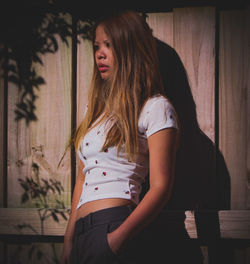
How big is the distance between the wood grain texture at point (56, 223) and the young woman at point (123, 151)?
0.31 meters

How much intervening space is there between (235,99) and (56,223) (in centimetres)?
151

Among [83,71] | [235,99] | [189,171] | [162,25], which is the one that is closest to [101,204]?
[189,171]

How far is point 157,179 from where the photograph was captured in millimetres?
1440

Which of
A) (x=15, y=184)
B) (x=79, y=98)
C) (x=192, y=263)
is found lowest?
(x=192, y=263)

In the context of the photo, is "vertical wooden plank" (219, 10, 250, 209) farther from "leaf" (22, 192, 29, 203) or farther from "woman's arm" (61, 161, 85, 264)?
"leaf" (22, 192, 29, 203)

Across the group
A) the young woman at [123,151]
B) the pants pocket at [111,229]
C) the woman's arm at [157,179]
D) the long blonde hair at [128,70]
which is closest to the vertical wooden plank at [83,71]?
the young woman at [123,151]

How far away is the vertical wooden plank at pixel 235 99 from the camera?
1.92 metres

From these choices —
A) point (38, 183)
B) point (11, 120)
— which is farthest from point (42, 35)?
point (38, 183)

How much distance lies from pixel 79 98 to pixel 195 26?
3.15ft

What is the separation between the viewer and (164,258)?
1.88 metres

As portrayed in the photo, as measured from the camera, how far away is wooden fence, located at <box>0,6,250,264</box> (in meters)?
1.92

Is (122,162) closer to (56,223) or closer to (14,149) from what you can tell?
(56,223)

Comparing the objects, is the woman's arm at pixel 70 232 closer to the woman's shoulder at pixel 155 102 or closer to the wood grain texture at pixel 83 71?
the wood grain texture at pixel 83 71

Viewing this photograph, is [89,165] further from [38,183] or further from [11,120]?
[11,120]
